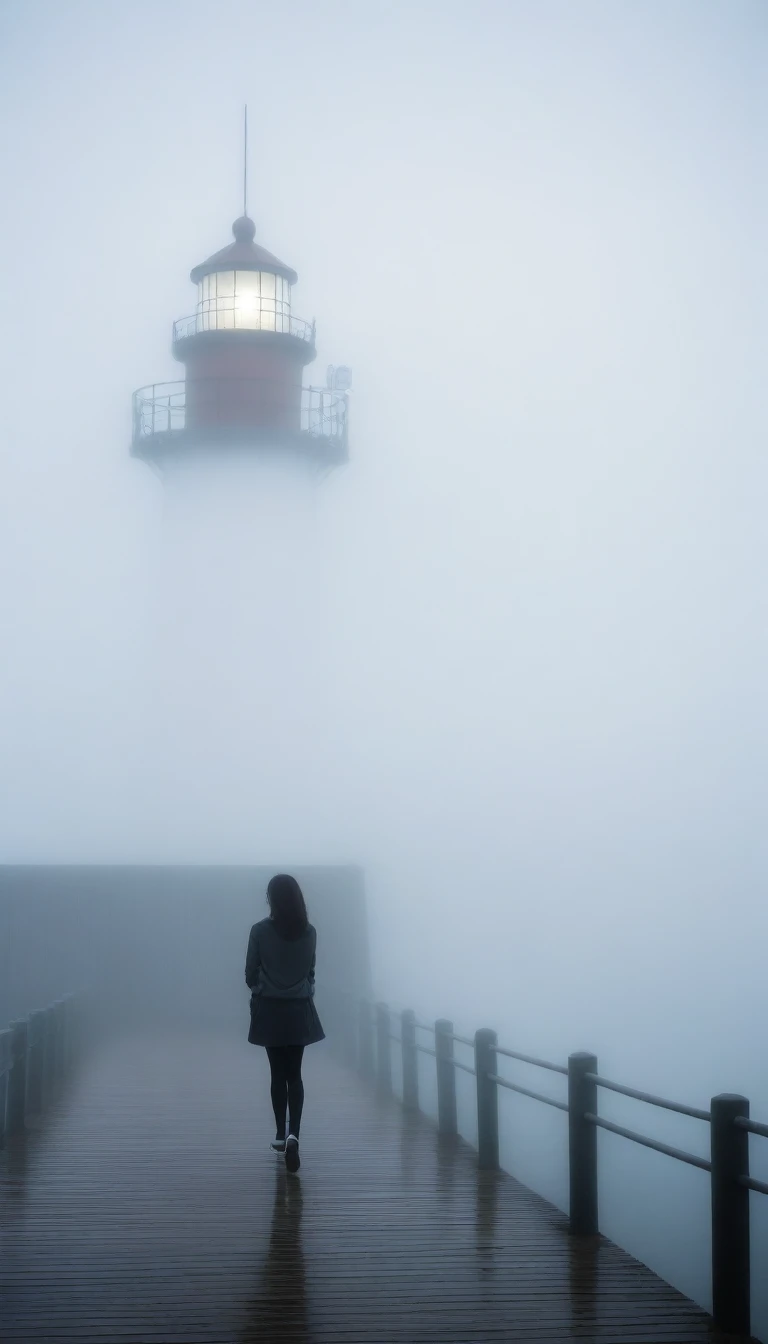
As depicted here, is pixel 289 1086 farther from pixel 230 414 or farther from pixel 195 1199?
pixel 230 414

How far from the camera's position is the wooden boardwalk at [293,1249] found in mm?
6043

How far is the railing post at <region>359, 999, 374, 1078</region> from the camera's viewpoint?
55.1ft

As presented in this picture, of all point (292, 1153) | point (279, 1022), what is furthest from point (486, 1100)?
point (279, 1022)

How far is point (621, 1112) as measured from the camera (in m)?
34.1

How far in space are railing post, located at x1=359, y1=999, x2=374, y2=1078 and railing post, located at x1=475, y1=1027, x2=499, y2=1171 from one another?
21.8 ft

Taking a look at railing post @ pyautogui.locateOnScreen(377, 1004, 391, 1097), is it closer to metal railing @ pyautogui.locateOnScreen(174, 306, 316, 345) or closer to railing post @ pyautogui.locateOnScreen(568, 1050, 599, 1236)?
railing post @ pyautogui.locateOnScreen(568, 1050, 599, 1236)

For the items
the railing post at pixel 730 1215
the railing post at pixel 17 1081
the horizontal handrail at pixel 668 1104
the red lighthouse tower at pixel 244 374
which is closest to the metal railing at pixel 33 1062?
the railing post at pixel 17 1081

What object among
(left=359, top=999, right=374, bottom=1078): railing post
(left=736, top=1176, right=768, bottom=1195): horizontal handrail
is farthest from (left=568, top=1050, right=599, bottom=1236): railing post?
(left=359, top=999, right=374, bottom=1078): railing post

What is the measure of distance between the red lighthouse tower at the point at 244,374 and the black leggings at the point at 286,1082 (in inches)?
772

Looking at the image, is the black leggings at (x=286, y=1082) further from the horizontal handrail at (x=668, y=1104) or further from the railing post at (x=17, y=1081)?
the railing post at (x=17, y=1081)

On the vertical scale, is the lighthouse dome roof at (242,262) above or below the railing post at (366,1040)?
above

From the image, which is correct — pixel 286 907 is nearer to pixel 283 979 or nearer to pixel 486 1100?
pixel 283 979

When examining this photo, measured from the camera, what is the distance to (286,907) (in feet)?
29.6

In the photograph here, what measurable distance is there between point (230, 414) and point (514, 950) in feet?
89.1
